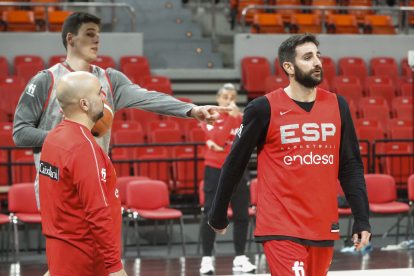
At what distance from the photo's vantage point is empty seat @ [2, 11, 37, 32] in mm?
11742

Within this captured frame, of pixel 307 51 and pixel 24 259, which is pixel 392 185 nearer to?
pixel 24 259

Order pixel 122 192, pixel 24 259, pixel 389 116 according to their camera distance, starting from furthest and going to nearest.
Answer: pixel 389 116 → pixel 122 192 → pixel 24 259

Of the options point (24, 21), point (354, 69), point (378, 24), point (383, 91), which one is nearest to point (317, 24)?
point (378, 24)

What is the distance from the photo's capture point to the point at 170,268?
604 cm

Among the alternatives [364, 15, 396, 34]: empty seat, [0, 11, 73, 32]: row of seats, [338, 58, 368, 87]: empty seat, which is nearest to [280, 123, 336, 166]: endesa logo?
[338, 58, 368, 87]: empty seat

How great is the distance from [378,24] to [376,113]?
399 cm

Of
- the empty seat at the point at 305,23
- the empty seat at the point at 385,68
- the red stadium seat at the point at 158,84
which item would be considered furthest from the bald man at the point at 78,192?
the empty seat at the point at 305,23

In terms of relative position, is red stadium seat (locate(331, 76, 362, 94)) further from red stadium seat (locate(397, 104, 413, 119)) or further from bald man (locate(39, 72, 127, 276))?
bald man (locate(39, 72, 127, 276))

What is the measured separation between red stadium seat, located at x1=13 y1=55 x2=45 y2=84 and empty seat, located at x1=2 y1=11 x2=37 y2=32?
59.8 inches

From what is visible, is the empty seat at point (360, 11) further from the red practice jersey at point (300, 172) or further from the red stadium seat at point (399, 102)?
the red practice jersey at point (300, 172)

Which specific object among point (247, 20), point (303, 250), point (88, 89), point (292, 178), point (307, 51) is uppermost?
point (247, 20)

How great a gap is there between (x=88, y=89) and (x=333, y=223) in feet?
4.21

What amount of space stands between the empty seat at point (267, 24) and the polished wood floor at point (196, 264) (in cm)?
690

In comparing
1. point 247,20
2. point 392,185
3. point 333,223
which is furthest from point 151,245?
point 247,20
